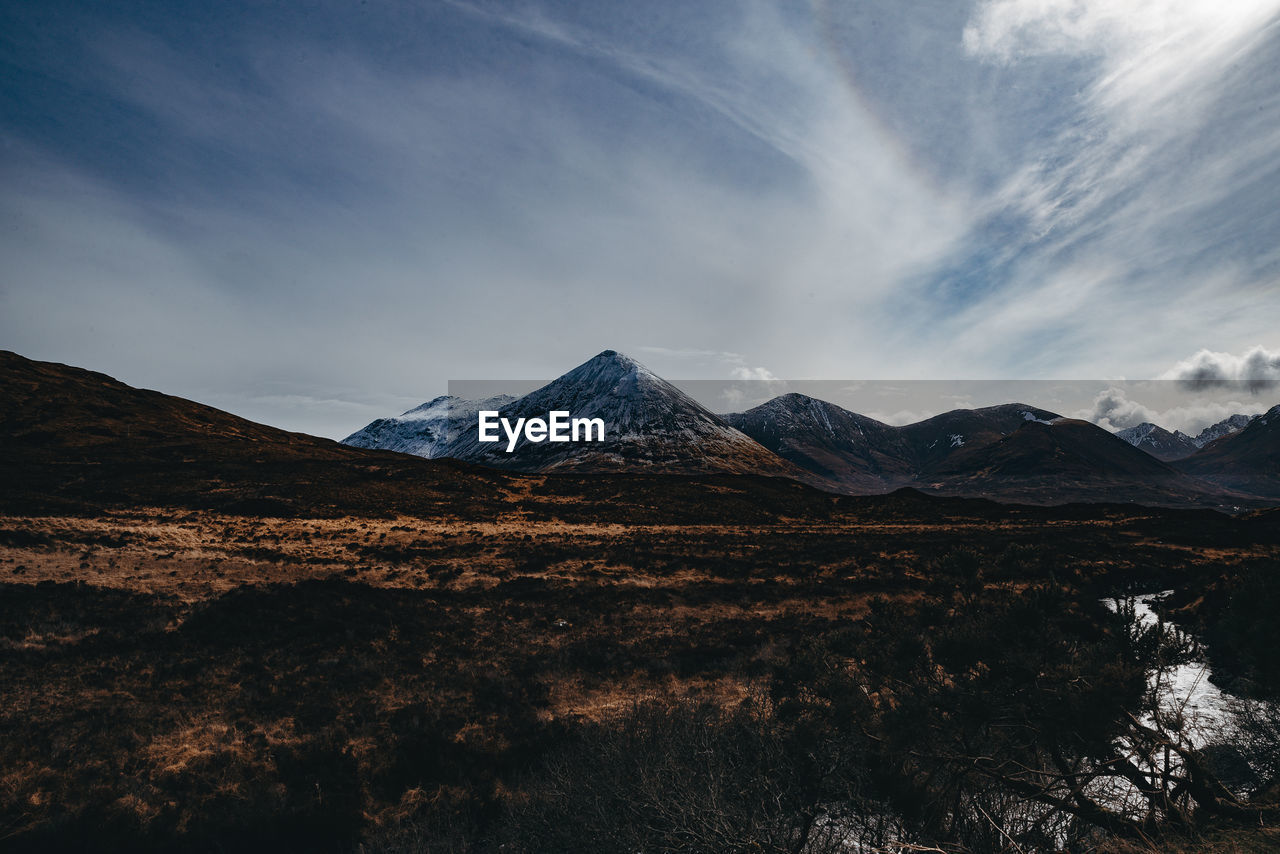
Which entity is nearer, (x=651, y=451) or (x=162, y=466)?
(x=162, y=466)

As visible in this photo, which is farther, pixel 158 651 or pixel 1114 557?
pixel 1114 557

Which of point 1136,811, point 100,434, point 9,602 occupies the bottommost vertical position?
point 9,602

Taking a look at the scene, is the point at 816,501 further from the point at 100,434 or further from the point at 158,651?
the point at 100,434

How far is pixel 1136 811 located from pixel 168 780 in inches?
663

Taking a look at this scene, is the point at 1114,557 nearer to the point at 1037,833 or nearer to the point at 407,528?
the point at 1037,833

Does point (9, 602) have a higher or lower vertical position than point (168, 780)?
higher

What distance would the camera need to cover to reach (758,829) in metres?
7.05

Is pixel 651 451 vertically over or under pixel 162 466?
over

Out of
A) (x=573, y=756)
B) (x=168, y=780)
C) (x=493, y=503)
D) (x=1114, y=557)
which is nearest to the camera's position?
(x=168, y=780)

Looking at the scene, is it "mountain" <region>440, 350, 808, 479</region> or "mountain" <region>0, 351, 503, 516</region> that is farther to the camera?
"mountain" <region>440, 350, 808, 479</region>

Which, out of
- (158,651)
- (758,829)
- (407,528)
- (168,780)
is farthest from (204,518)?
(758,829)

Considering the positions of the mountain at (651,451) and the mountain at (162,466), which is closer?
the mountain at (162,466)

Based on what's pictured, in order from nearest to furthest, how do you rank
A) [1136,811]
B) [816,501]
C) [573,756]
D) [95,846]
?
1. [1136,811]
2. [95,846]
3. [573,756]
4. [816,501]

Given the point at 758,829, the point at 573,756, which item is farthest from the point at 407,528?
the point at 758,829
